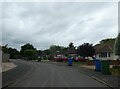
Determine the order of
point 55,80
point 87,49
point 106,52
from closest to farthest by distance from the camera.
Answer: point 55,80
point 87,49
point 106,52

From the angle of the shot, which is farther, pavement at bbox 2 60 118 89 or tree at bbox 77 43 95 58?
tree at bbox 77 43 95 58

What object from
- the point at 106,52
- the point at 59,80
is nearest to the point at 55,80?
the point at 59,80

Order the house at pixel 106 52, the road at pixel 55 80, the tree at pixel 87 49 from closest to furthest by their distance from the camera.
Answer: the road at pixel 55 80 → the house at pixel 106 52 → the tree at pixel 87 49

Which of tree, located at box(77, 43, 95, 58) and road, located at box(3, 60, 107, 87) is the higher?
tree, located at box(77, 43, 95, 58)

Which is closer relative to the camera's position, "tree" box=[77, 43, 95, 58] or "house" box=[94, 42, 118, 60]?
"house" box=[94, 42, 118, 60]

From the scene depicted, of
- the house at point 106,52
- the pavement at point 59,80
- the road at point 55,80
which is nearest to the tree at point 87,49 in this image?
the house at point 106,52

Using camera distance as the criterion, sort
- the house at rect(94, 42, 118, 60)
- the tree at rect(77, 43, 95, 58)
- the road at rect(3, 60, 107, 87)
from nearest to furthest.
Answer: the road at rect(3, 60, 107, 87)
the house at rect(94, 42, 118, 60)
the tree at rect(77, 43, 95, 58)

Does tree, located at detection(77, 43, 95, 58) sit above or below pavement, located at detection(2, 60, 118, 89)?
above

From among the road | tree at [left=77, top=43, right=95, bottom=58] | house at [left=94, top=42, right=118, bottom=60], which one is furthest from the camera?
tree at [left=77, top=43, right=95, bottom=58]

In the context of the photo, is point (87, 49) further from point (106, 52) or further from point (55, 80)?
point (55, 80)

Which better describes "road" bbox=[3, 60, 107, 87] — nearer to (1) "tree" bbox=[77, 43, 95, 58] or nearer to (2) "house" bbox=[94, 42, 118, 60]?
(1) "tree" bbox=[77, 43, 95, 58]

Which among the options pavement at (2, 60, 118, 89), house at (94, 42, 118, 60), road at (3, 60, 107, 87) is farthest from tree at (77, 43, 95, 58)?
road at (3, 60, 107, 87)

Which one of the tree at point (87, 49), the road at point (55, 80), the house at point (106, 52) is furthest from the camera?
the tree at point (87, 49)

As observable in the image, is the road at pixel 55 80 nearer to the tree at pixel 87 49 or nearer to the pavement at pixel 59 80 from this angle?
the pavement at pixel 59 80
